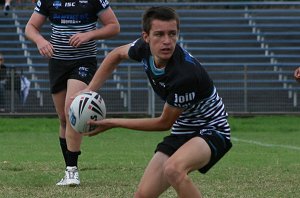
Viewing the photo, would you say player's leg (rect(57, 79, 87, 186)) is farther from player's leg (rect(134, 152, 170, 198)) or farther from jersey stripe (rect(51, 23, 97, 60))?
player's leg (rect(134, 152, 170, 198))

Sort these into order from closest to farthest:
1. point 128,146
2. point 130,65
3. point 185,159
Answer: point 185,159 → point 128,146 → point 130,65

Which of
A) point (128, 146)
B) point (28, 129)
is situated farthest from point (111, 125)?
point (28, 129)

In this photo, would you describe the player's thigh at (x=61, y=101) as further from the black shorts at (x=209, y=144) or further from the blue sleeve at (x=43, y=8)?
the black shorts at (x=209, y=144)

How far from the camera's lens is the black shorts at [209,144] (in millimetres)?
6473

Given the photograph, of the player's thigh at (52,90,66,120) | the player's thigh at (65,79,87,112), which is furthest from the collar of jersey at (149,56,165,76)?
the player's thigh at (52,90,66,120)

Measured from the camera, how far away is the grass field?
8703mm

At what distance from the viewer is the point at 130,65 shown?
73.7 ft

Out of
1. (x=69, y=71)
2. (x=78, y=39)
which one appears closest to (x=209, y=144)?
(x=78, y=39)

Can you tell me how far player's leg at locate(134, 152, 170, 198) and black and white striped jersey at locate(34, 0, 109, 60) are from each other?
9.76ft

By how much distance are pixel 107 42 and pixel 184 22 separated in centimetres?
253

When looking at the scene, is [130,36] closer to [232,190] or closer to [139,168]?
[139,168]

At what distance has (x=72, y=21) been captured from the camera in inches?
363

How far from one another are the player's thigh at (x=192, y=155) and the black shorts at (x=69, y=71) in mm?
2910

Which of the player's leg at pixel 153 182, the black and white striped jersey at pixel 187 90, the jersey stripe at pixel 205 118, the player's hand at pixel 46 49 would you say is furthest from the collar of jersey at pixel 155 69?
the player's hand at pixel 46 49
